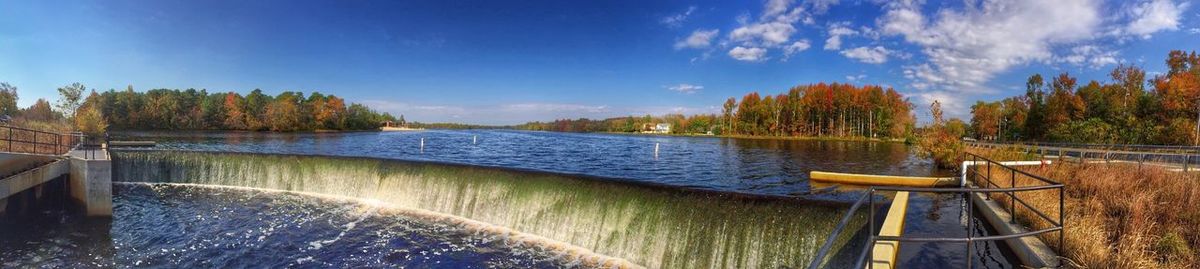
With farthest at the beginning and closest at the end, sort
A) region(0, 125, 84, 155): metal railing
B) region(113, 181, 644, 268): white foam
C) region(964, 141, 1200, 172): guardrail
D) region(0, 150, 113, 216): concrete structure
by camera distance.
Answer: region(0, 125, 84, 155): metal railing
region(964, 141, 1200, 172): guardrail
region(0, 150, 113, 216): concrete structure
region(113, 181, 644, 268): white foam

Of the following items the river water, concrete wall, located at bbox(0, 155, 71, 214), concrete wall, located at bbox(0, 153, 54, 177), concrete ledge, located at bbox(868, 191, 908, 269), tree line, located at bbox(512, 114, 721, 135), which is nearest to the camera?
concrete ledge, located at bbox(868, 191, 908, 269)

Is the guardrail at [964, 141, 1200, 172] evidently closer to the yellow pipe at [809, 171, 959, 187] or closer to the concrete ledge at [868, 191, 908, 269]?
the yellow pipe at [809, 171, 959, 187]

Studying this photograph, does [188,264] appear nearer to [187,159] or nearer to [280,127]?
[187,159]

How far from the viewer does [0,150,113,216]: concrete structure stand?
1380 centimetres

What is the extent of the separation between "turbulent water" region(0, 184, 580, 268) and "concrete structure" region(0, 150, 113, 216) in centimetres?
48

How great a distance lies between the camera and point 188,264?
10.4 m

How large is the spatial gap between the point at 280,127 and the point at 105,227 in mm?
102336

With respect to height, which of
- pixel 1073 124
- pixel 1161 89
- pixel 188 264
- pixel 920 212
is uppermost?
pixel 1161 89

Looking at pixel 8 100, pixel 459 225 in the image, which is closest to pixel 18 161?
pixel 459 225

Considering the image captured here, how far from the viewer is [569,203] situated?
1324 cm

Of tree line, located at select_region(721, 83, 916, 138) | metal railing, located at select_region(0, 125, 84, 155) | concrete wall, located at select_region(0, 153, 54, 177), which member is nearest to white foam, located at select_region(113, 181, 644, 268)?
concrete wall, located at select_region(0, 153, 54, 177)

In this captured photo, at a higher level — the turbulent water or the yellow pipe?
the yellow pipe

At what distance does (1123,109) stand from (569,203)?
220 ft

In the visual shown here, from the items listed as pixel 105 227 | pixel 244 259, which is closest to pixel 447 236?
pixel 244 259
